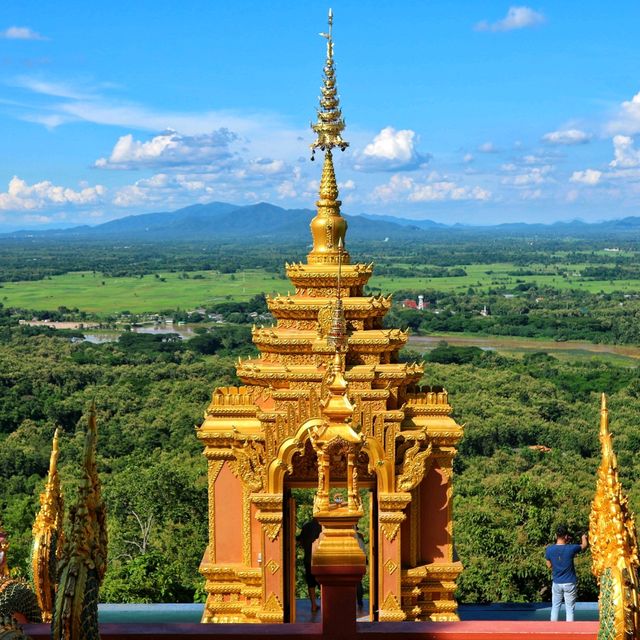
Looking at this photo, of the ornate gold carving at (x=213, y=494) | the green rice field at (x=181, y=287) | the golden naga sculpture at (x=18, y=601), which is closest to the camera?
the golden naga sculpture at (x=18, y=601)

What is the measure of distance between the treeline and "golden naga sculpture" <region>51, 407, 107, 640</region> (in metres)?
9.46

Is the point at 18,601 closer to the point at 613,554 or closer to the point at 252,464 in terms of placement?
the point at 613,554

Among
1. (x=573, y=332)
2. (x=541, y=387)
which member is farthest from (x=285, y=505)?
(x=573, y=332)

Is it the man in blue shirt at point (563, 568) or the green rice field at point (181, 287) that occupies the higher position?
the man in blue shirt at point (563, 568)

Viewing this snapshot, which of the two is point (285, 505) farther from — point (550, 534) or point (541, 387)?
point (541, 387)

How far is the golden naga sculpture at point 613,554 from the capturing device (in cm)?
Result: 675

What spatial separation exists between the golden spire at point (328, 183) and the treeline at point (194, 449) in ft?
21.9

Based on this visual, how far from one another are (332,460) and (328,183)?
4.77 meters

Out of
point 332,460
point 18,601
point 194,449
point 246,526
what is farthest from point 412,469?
point 194,449

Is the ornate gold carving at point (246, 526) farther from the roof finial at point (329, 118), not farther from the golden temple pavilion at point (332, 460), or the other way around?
the roof finial at point (329, 118)

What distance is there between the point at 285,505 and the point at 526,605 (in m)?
4.54

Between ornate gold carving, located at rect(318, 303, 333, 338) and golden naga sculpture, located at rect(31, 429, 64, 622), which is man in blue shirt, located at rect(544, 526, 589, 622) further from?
golden naga sculpture, located at rect(31, 429, 64, 622)

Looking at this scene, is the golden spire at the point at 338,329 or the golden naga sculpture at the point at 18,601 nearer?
the golden naga sculpture at the point at 18,601

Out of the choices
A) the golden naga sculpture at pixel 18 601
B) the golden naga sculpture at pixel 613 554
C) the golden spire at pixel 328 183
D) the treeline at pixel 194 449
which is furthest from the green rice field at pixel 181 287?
the golden naga sculpture at pixel 613 554
